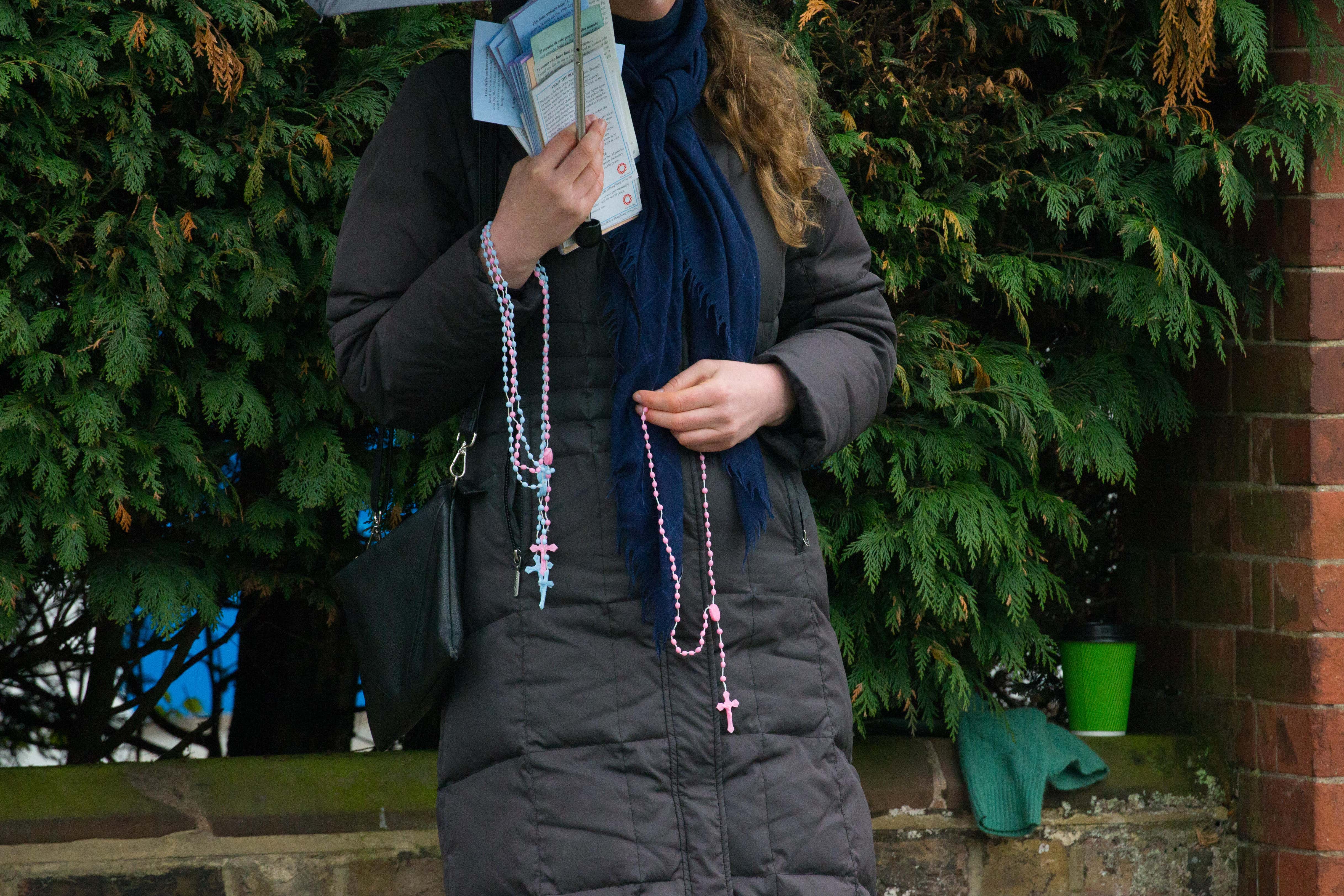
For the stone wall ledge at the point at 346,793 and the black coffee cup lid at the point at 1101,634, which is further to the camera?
the black coffee cup lid at the point at 1101,634

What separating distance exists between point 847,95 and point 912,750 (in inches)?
60.3

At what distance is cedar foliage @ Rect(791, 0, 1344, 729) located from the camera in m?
2.71

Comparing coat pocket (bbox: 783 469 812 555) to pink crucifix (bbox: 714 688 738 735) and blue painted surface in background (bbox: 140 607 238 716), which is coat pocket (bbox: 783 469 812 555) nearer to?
pink crucifix (bbox: 714 688 738 735)

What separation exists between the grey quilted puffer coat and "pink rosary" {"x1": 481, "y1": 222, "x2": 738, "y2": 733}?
0.5 inches

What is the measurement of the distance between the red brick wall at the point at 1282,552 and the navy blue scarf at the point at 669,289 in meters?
1.81

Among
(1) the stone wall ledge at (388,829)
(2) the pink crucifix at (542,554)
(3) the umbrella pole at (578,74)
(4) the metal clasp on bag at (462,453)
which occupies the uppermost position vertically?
(3) the umbrella pole at (578,74)

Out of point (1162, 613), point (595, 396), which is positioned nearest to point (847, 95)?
point (595, 396)

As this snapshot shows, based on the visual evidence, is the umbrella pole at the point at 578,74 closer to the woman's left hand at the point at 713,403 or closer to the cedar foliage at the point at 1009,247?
the woman's left hand at the point at 713,403

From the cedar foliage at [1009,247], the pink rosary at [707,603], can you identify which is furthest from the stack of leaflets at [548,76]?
the cedar foliage at [1009,247]

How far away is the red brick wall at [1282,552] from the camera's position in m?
2.84

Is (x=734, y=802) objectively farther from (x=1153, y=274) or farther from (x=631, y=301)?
(x=1153, y=274)

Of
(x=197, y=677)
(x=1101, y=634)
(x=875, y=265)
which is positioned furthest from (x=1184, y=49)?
(x=197, y=677)

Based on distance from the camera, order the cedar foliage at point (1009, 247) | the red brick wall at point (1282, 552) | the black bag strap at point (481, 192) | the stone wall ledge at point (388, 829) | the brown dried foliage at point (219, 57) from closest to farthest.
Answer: the black bag strap at point (481, 192)
the brown dried foliage at point (219, 57)
the stone wall ledge at point (388, 829)
the cedar foliage at point (1009, 247)
the red brick wall at point (1282, 552)

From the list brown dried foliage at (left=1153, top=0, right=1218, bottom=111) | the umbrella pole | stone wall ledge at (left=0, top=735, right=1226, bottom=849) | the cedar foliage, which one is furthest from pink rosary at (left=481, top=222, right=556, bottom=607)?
brown dried foliage at (left=1153, top=0, right=1218, bottom=111)
